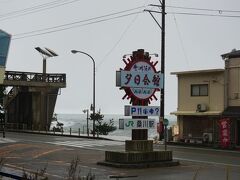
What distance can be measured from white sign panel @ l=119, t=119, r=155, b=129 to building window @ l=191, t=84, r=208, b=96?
1800 centimetres

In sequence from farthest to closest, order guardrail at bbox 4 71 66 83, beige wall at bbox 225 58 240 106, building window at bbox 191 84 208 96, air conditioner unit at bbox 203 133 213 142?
guardrail at bbox 4 71 66 83, building window at bbox 191 84 208 96, air conditioner unit at bbox 203 133 213 142, beige wall at bbox 225 58 240 106

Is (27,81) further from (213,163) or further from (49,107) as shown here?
(213,163)

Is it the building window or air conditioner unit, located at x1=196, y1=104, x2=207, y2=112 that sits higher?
the building window

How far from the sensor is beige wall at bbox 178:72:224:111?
3612 cm

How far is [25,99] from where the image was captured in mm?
58750

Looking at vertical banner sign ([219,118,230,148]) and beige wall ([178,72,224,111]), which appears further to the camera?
beige wall ([178,72,224,111])

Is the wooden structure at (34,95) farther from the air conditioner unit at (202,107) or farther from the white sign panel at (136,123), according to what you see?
the white sign panel at (136,123)

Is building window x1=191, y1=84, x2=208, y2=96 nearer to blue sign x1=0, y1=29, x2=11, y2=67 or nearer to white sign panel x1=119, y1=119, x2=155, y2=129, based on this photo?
blue sign x1=0, y1=29, x2=11, y2=67

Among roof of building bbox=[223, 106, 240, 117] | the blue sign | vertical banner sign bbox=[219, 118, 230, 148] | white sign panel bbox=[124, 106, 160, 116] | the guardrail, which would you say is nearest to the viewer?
white sign panel bbox=[124, 106, 160, 116]

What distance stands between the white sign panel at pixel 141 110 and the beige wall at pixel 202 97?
1636 cm

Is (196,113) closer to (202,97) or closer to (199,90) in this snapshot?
(202,97)

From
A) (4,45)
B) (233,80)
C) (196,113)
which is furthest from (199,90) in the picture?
(4,45)

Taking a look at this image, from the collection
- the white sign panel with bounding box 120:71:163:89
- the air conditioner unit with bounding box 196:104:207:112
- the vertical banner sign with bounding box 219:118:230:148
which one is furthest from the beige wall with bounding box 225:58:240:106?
the white sign panel with bounding box 120:71:163:89

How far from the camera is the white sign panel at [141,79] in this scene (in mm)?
19828
